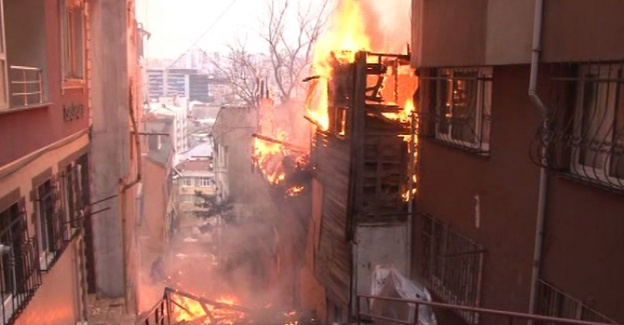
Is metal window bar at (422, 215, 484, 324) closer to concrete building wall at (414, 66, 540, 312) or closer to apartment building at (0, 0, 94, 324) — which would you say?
concrete building wall at (414, 66, 540, 312)

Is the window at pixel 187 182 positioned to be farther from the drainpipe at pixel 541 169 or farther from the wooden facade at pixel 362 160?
the drainpipe at pixel 541 169

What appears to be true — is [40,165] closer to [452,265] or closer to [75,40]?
[75,40]

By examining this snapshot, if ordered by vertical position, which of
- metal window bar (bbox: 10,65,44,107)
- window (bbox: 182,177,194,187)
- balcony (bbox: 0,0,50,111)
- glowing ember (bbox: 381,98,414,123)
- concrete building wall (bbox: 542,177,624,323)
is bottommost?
window (bbox: 182,177,194,187)

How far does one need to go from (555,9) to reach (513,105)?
4.54ft

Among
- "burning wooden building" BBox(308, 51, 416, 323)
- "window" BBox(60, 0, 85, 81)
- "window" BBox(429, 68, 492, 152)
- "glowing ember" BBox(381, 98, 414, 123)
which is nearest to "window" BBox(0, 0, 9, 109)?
"window" BBox(60, 0, 85, 81)

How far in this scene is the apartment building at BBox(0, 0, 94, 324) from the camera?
271 inches

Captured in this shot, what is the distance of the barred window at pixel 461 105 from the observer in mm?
8148

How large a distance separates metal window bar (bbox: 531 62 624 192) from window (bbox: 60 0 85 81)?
924cm

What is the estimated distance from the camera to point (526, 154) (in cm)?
677

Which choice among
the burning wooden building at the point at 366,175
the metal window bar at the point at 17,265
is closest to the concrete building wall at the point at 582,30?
the burning wooden building at the point at 366,175

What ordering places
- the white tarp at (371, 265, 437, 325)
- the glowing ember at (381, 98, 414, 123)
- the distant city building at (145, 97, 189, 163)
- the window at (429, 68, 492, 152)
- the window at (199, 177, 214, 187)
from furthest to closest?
the window at (199, 177, 214, 187) < the distant city building at (145, 97, 189, 163) < the glowing ember at (381, 98, 414, 123) < the window at (429, 68, 492, 152) < the white tarp at (371, 265, 437, 325)

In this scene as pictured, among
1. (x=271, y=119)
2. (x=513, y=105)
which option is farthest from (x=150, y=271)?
(x=513, y=105)

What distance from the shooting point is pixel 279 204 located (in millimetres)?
17938

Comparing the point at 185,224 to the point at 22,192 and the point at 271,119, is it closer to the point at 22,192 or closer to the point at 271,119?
the point at 271,119
